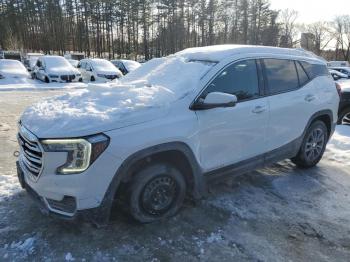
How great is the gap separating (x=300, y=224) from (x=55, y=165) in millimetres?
2559

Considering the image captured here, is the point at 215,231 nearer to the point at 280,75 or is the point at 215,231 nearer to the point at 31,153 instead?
the point at 31,153

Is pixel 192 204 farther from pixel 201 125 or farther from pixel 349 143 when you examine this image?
pixel 349 143

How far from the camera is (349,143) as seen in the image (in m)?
6.58

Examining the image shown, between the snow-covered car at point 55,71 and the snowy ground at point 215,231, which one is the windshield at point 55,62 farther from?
the snowy ground at point 215,231

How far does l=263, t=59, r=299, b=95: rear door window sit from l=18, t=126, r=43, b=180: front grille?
9.00 feet

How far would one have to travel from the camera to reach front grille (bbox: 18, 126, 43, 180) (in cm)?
295

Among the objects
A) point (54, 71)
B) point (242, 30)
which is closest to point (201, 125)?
point (54, 71)

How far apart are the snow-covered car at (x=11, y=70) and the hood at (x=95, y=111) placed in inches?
733

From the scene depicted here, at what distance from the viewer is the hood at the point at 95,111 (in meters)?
2.87

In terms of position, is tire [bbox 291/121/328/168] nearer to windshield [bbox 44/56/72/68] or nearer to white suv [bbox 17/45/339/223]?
white suv [bbox 17/45/339/223]

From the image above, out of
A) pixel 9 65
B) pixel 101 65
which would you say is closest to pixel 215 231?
pixel 101 65

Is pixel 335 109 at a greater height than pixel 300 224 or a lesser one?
greater

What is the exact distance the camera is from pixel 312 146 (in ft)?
16.9

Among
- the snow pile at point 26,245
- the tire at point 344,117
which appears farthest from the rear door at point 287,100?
the tire at point 344,117
